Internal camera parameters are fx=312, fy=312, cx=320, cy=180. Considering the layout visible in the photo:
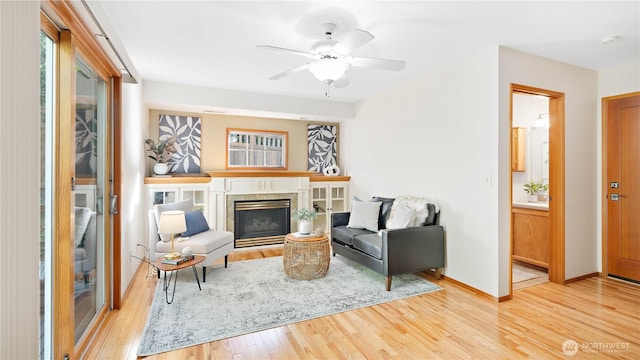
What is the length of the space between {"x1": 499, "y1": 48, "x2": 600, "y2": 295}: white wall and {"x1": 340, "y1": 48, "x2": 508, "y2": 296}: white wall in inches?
22.5

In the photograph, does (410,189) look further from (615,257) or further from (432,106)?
(615,257)

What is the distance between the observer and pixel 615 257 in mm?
3600

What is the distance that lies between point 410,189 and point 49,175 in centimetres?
369

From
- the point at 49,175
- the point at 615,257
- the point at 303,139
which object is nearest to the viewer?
the point at 49,175

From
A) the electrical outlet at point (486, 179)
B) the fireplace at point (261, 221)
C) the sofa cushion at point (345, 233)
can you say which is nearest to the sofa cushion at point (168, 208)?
the fireplace at point (261, 221)

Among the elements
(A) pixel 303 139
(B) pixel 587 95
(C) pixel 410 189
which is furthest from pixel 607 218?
(A) pixel 303 139

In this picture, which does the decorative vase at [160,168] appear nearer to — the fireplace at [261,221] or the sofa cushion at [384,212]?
the fireplace at [261,221]

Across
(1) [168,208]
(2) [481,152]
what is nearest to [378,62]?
(2) [481,152]

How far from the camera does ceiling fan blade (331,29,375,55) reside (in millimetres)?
2160

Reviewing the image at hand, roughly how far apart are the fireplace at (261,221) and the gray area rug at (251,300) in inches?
40.5

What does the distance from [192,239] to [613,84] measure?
5138 millimetres

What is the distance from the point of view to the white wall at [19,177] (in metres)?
0.94

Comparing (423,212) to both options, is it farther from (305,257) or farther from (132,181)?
(132,181)

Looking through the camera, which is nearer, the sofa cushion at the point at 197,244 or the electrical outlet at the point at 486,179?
the electrical outlet at the point at 486,179
